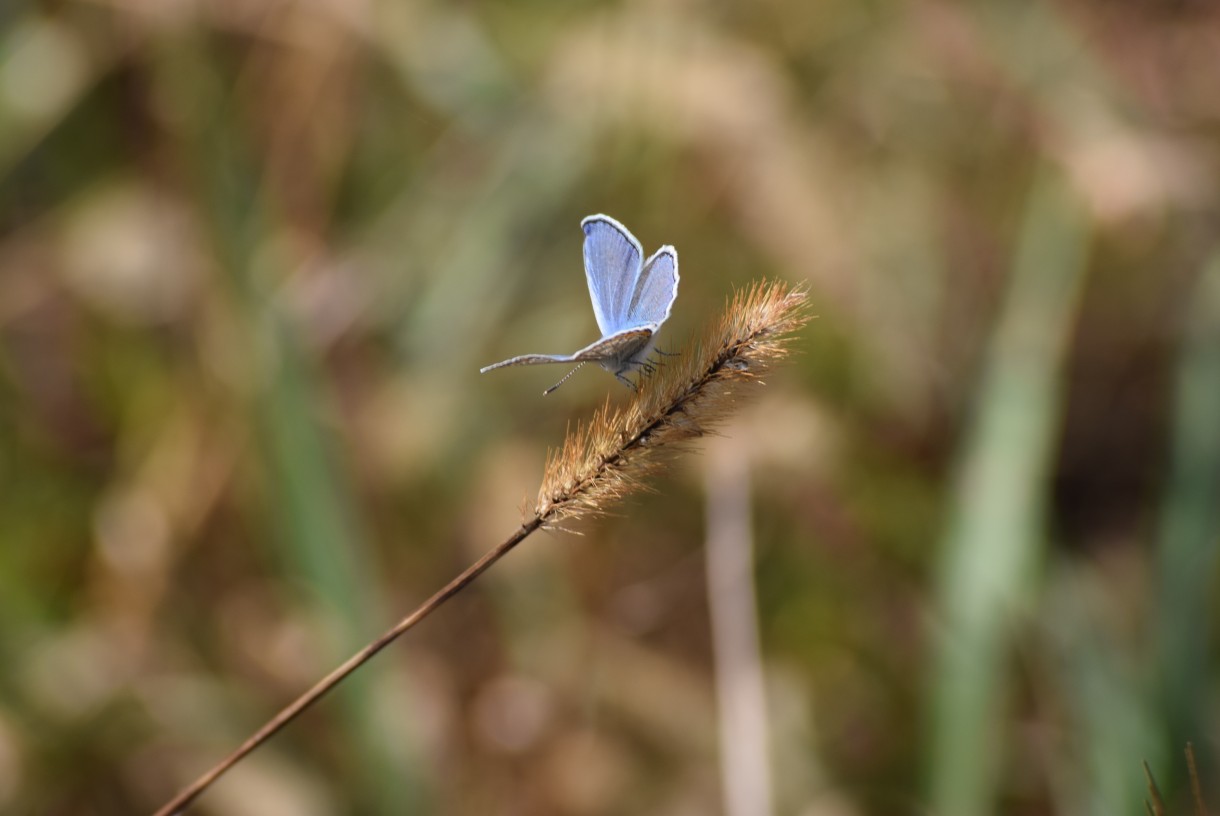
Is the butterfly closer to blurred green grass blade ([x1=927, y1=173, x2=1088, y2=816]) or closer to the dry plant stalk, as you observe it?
the dry plant stalk

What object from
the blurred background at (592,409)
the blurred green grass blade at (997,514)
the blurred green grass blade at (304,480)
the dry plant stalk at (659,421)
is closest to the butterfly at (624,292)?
the dry plant stalk at (659,421)

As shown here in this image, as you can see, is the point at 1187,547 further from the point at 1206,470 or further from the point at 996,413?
the point at 996,413

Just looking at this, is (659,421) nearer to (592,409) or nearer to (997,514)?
(997,514)

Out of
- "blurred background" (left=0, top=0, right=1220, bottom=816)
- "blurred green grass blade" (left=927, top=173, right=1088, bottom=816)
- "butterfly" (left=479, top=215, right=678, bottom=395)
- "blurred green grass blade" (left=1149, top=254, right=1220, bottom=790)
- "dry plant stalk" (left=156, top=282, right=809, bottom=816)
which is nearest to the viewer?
"dry plant stalk" (left=156, top=282, right=809, bottom=816)

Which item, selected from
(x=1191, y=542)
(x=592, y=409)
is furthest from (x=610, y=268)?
(x=592, y=409)

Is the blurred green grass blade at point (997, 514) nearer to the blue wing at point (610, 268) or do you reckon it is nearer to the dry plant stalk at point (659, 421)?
the blue wing at point (610, 268)

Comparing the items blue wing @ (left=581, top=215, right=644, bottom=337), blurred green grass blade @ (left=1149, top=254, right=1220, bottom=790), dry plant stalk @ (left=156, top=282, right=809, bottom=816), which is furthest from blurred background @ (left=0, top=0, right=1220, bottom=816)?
dry plant stalk @ (left=156, top=282, right=809, bottom=816)
